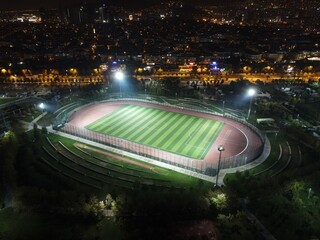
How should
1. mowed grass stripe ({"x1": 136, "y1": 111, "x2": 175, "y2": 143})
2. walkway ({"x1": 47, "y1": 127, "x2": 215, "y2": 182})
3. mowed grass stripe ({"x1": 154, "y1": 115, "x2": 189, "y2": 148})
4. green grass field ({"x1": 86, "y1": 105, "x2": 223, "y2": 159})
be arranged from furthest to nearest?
mowed grass stripe ({"x1": 136, "y1": 111, "x2": 175, "y2": 143}) < mowed grass stripe ({"x1": 154, "y1": 115, "x2": 189, "y2": 148}) < green grass field ({"x1": 86, "y1": 105, "x2": 223, "y2": 159}) < walkway ({"x1": 47, "y1": 127, "x2": 215, "y2": 182})

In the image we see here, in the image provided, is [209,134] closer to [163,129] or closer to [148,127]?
[163,129]

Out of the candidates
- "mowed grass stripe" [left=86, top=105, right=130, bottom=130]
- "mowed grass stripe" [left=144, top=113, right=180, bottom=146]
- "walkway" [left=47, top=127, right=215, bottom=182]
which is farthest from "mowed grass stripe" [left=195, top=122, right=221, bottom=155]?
"mowed grass stripe" [left=86, top=105, right=130, bottom=130]

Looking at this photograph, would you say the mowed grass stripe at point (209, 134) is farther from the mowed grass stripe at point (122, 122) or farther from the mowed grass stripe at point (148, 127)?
the mowed grass stripe at point (122, 122)

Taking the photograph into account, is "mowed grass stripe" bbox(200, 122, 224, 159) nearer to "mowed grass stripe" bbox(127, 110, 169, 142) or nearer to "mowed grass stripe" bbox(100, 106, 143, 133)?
"mowed grass stripe" bbox(127, 110, 169, 142)

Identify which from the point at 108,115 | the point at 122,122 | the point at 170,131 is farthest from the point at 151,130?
the point at 108,115

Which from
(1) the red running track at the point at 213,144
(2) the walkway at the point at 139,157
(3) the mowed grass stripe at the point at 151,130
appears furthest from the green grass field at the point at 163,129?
(2) the walkway at the point at 139,157

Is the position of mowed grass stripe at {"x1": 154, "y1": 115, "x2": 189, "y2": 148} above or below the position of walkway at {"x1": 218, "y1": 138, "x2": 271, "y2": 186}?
above

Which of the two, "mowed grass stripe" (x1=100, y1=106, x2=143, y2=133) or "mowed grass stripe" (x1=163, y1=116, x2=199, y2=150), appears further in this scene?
"mowed grass stripe" (x1=100, y1=106, x2=143, y2=133)

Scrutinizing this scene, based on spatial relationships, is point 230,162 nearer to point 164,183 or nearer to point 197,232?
point 164,183
